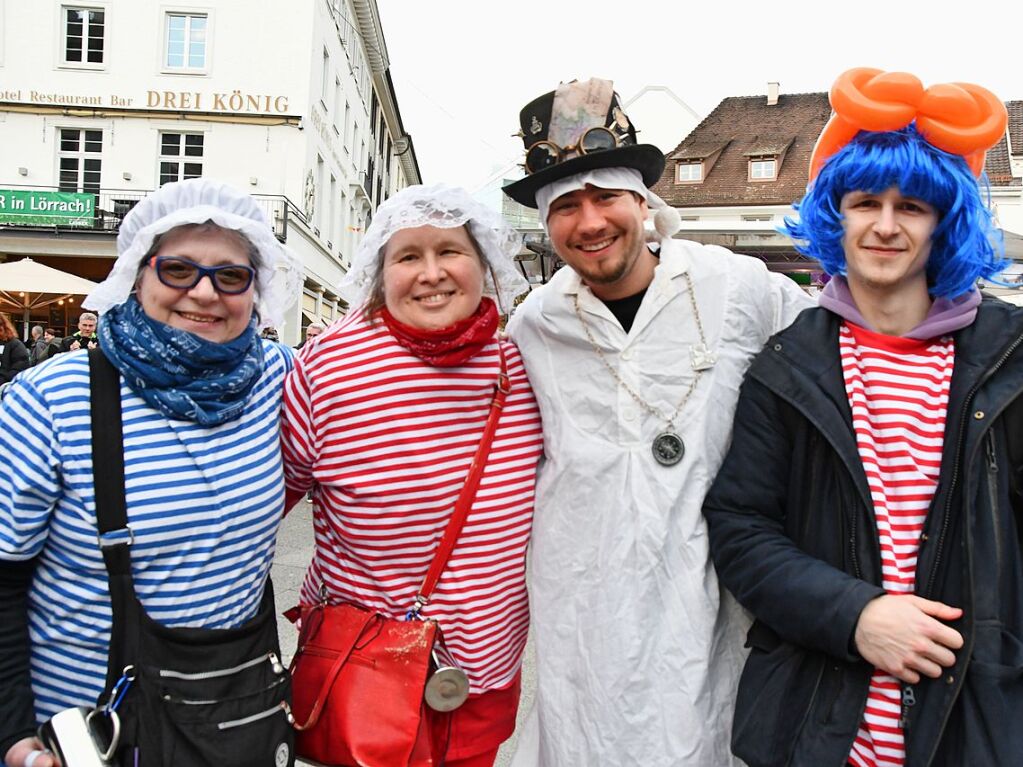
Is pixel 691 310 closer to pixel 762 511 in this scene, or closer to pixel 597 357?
pixel 597 357

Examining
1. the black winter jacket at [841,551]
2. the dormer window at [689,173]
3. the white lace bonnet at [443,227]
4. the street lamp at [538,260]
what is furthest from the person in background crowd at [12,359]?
the dormer window at [689,173]

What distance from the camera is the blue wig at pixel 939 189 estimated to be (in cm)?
164

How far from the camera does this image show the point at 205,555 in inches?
64.4

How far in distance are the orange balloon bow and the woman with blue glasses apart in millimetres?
1431

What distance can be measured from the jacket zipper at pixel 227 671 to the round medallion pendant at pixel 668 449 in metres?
1.01

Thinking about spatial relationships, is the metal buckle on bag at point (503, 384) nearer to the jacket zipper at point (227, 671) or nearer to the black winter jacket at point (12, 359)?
the jacket zipper at point (227, 671)

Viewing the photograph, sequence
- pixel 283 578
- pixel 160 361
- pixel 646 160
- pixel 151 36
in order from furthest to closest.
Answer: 1. pixel 151 36
2. pixel 283 578
3. pixel 646 160
4. pixel 160 361

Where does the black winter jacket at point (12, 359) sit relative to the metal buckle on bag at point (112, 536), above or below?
below

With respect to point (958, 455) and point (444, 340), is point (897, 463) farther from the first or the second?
point (444, 340)

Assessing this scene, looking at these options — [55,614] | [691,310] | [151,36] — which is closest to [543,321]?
[691,310]

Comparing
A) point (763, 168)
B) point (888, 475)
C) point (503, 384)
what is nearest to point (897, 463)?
point (888, 475)

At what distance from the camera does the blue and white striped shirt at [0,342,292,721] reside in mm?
1534

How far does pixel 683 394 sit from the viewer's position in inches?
79.5

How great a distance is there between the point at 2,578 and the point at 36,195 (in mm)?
19623
